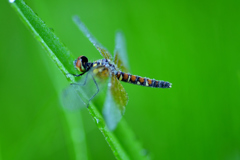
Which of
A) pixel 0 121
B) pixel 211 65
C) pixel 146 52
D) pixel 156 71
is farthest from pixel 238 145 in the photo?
pixel 0 121

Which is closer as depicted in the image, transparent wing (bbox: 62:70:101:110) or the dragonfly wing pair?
the dragonfly wing pair

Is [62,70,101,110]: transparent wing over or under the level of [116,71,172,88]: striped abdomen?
over

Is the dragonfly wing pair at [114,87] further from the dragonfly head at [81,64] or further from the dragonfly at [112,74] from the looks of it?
the dragonfly head at [81,64]

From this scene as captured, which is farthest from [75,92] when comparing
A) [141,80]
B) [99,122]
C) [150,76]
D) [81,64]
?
[150,76]

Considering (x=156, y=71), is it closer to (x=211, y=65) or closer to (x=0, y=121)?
(x=211, y=65)

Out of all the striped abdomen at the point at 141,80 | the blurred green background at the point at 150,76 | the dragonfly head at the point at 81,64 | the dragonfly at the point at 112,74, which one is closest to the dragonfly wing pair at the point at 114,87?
the dragonfly at the point at 112,74

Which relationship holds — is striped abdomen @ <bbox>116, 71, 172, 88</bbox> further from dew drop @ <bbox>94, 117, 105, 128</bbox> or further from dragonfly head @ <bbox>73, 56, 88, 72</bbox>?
dew drop @ <bbox>94, 117, 105, 128</bbox>

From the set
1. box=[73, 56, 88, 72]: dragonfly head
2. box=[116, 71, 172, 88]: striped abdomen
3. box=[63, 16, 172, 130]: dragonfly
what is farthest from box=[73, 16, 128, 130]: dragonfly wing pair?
box=[73, 56, 88, 72]: dragonfly head
